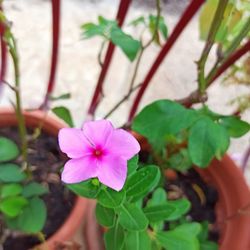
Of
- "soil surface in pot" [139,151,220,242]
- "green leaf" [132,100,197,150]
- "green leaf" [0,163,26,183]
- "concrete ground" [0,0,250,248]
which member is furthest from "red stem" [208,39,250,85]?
"concrete ground" [0,0,250,248]

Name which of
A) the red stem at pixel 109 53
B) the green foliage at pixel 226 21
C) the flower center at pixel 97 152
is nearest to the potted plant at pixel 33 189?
the red stem at pixel 109 53

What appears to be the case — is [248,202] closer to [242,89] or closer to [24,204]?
[24,204]

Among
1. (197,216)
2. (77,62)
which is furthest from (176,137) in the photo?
(77,62)

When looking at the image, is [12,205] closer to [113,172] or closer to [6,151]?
[6,151]

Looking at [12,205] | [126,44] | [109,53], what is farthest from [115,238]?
[109,53]

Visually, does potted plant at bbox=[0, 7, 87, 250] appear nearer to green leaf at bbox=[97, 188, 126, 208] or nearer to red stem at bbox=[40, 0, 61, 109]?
red stem at bbox=[40, 0, 61, 109]

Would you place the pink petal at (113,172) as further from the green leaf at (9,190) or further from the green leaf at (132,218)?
the green leaf at (9,190)
